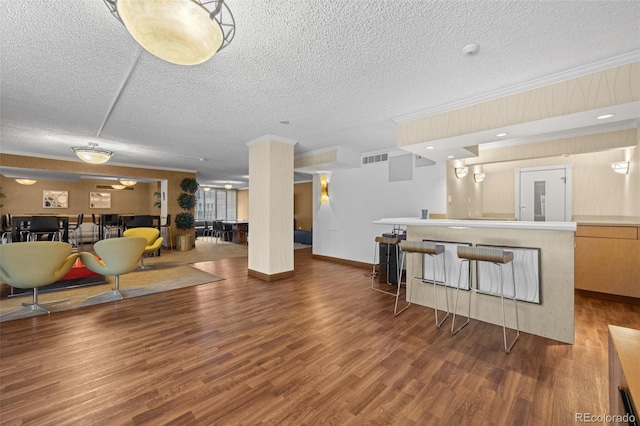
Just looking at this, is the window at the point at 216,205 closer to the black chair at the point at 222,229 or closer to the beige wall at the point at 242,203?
the beige wall at the point at 242,203

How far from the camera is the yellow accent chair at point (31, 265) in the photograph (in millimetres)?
3115

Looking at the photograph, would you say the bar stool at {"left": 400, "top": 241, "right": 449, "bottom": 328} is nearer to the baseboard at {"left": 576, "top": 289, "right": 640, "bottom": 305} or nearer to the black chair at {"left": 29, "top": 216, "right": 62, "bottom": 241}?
the baseboard at {"left": 576, "top": 289, "right": 640, "bottom": 305}

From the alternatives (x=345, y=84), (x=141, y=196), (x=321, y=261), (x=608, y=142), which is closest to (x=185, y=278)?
(x=321, y=261)

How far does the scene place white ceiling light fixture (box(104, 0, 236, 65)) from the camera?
1.37 meters

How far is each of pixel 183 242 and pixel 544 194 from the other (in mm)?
10037

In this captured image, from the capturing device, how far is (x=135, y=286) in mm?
4602

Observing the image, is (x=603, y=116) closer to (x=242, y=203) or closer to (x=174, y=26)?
(x=174, y=26)

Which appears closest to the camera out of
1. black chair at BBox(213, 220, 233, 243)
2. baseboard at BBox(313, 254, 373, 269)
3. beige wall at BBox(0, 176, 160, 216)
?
baseboard at BBox(313, 254, 373, 269)

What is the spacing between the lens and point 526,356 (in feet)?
8.13

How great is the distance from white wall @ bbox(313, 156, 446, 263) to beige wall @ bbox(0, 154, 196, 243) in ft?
17.0

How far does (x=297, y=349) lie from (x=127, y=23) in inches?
106

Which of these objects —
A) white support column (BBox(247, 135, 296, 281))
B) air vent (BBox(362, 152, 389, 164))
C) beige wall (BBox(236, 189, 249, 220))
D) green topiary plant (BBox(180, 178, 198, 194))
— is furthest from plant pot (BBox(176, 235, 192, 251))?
beige wall (BBox(236, 189, 249, 220))

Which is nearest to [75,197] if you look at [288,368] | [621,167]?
[288,368]

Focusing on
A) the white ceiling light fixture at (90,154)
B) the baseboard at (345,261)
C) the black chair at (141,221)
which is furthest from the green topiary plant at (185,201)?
the baseboard at (345,261)
